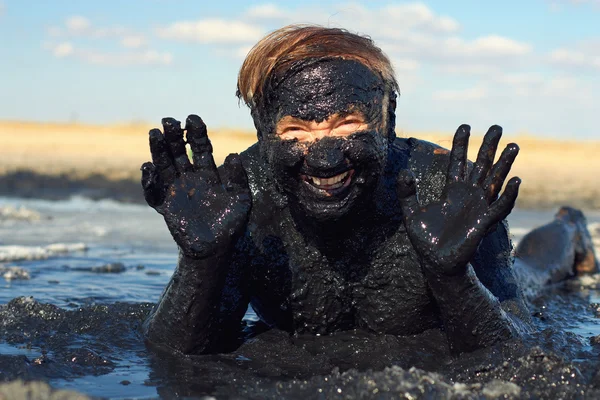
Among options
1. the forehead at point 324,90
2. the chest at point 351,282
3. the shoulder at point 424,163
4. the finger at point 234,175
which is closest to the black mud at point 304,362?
the chest at point 351,282

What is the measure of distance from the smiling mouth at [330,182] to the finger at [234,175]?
324 mm

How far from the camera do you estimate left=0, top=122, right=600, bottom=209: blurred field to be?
1516 cm

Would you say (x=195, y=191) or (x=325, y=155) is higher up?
(x=325, y=155)

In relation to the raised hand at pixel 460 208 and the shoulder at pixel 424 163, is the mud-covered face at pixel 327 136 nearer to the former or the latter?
the raised hand at pixel 460 208

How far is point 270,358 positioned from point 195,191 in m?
0.92

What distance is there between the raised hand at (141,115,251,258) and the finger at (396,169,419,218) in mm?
696

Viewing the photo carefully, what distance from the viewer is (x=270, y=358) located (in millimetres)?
3939

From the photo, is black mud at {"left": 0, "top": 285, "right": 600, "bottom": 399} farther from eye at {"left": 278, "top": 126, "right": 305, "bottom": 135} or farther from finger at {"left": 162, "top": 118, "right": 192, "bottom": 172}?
eye at {"left": 278, "top": 126, "right": 305, "bottom": 135}

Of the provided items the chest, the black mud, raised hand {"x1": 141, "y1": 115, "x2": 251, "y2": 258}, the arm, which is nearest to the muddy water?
the black mud

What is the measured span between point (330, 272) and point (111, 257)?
13.1ft

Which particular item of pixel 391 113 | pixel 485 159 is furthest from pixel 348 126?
pixel 485 159

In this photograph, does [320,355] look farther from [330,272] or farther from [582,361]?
[582,361]

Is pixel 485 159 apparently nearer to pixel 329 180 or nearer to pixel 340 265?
pixel 329 180

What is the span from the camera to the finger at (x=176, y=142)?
3.70 m
